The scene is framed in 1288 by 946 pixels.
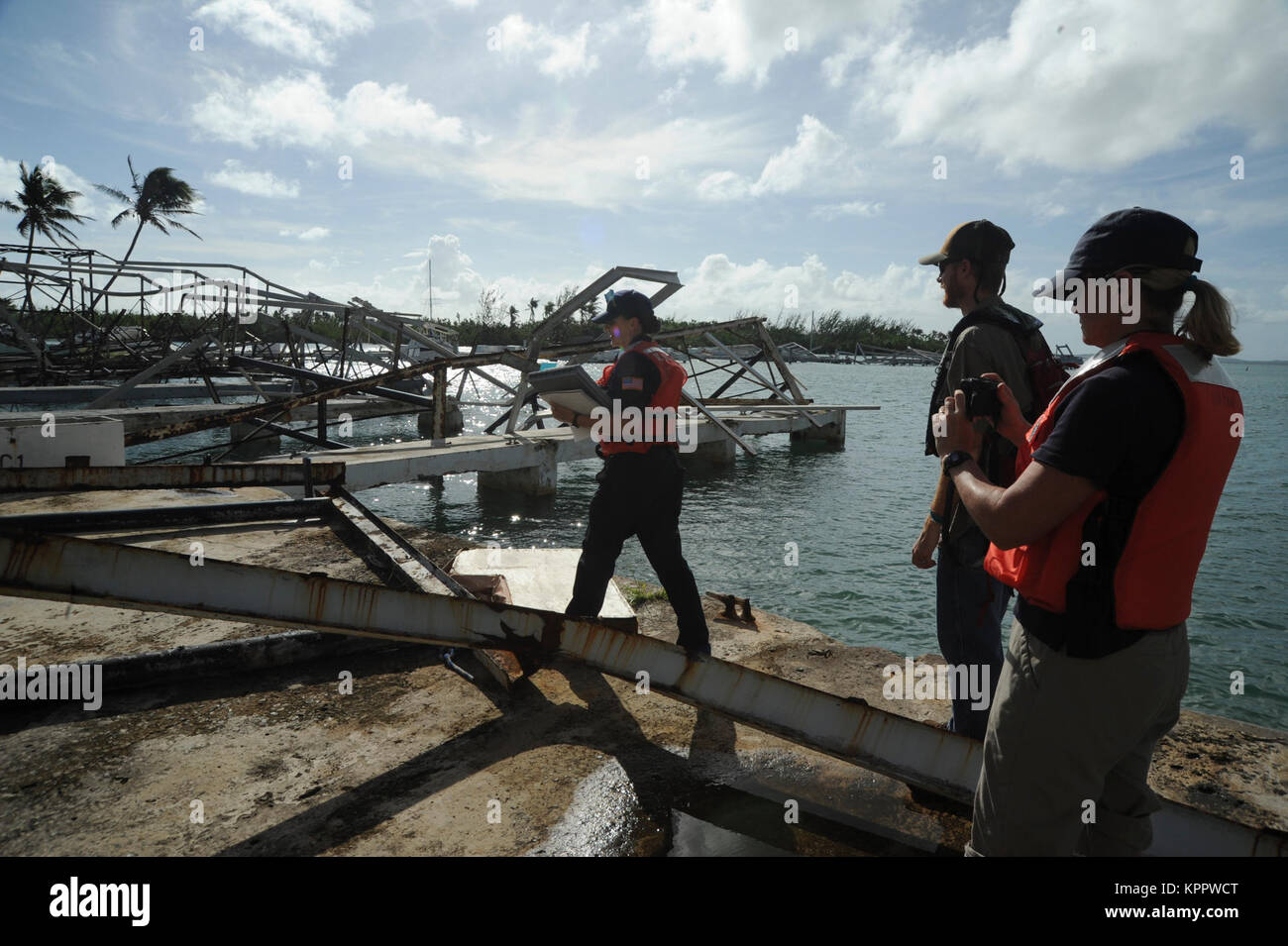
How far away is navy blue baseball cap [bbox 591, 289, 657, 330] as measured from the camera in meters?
3.83

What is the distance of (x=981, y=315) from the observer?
2605 millimetres

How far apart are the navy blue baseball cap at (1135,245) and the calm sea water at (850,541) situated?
3.15 ft

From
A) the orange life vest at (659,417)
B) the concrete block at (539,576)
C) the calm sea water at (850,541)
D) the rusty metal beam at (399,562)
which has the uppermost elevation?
the orange life vest at (659,417)

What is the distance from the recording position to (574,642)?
2426 millimetres

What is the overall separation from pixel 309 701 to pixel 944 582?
2.78 m

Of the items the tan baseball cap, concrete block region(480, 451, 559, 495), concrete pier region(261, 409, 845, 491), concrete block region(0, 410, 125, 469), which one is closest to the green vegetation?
the tan baseball cap

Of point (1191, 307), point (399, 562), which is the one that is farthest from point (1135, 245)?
point (399, 562)

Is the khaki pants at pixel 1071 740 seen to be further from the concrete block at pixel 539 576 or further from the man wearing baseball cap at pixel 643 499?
the concrete block at pixel 539 576

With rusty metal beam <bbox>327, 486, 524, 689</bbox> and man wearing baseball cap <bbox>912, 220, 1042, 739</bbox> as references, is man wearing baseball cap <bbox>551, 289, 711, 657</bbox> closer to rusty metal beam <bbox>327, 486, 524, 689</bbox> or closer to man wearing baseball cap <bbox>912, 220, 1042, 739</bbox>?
rusty metal beam <bbox>327, 486, 524, 689</bbox>

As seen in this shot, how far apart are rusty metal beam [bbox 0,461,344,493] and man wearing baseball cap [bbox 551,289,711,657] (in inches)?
93.0

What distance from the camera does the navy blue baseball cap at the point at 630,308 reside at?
3.83 metres

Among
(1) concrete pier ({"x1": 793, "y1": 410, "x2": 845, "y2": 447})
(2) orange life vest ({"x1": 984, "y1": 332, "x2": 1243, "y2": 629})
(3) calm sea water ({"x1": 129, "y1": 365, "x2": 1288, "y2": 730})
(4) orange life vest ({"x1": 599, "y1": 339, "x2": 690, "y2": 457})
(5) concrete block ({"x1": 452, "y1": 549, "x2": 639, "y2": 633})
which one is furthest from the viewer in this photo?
(1) concrete pier ({"x1": 793, "y1": 410, "x2": 845, "y2": 447})

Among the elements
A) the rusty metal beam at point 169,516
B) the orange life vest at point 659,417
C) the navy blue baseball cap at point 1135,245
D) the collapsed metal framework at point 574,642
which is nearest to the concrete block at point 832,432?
the rusty metal beam at point 169,516

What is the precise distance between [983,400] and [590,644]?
4.68ft
